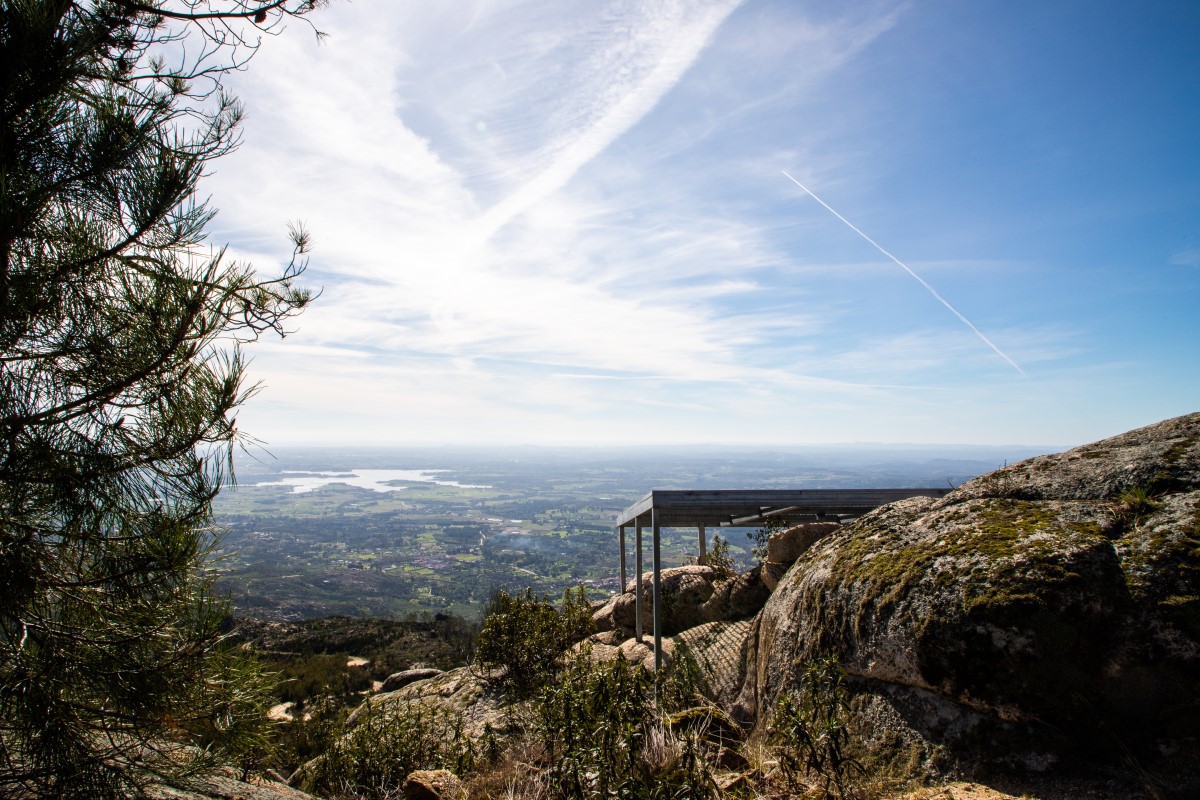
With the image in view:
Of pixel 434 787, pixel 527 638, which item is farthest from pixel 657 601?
pixel 434 787

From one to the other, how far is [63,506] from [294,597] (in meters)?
53.9

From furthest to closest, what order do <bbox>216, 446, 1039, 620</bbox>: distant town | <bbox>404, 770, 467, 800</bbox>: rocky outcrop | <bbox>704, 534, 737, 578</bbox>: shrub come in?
<bbox>216, 446, 1039, 620</bbox>: distant town < <bbox>704, 534, 737, 578</bbox>: shrub < <bbox>404, 770, 467, 800</bbox>: rocky outcrop

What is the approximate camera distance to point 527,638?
9.79 meters

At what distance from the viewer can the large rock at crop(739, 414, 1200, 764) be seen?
278 centimetres

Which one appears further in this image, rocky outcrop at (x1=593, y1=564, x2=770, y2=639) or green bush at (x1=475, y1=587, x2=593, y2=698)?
rocky outcrop at (x1=593, y1=564, x2=770, y2=639)

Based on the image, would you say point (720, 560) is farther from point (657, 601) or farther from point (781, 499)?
point (781, 499)

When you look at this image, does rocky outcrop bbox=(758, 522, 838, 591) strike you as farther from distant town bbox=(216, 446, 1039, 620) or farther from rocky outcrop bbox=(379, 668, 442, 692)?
rocky outcrop bbox=(379, 668, 442, 692)

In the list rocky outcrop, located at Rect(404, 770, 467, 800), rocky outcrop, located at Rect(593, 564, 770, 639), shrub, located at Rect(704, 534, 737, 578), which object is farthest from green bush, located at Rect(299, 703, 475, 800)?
shrub, located at Rect(704, 534, 737, 578)

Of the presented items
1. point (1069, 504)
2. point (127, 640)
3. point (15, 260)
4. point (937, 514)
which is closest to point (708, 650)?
point (937, 514)

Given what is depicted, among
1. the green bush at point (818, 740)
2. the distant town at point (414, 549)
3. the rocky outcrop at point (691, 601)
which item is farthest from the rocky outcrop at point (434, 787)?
the rocky outcrop at point (691, 601)

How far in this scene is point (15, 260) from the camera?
2.72 m

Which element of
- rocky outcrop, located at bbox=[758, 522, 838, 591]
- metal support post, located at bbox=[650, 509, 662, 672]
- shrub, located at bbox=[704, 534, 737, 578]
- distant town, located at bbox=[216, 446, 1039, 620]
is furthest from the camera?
distant town, located at bbox=[216, 446, 1039, 620]

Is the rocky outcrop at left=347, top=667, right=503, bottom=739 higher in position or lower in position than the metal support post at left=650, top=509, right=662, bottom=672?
lower

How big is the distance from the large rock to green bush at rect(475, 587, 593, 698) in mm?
5878
